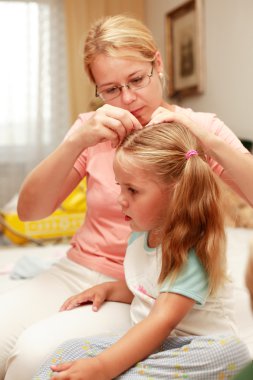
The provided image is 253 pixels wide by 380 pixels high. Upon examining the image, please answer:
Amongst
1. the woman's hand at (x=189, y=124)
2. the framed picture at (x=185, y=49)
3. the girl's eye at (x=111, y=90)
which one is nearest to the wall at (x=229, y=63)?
the framed picture at (x=185, y=49)

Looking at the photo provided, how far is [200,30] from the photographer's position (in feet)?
11.3

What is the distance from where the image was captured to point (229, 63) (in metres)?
3.18

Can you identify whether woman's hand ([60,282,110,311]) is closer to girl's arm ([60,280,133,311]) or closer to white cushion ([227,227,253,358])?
girl's arm ([60,280,133,311])

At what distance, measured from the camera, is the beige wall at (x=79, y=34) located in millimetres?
4258

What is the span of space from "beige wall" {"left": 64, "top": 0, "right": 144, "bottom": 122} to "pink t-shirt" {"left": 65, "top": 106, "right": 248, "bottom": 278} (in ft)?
9.50

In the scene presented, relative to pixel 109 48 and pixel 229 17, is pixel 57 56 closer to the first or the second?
pixel 229 17

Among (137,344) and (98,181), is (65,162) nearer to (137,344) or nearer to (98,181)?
(98,181)

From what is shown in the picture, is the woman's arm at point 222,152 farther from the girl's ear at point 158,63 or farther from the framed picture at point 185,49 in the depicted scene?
the framed picture at point 185,49

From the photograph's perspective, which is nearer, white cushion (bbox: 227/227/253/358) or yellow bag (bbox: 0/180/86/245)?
white cushion (bbox: 227/227/253/358)

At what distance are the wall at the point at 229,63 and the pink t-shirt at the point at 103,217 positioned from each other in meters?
1.72

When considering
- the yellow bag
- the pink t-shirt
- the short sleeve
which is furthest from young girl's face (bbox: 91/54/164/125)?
the yellow bag

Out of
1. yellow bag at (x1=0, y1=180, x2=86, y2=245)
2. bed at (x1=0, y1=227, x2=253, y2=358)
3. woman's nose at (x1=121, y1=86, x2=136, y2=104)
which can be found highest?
woman's nose at (x1=121, y1=86, x2=136, y2=104)

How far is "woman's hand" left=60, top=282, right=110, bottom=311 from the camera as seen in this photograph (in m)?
1.24

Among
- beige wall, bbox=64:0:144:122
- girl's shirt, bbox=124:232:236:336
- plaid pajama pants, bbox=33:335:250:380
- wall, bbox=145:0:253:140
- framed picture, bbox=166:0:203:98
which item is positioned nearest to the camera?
plaid pajama pants, bbox=33:335:250:380
